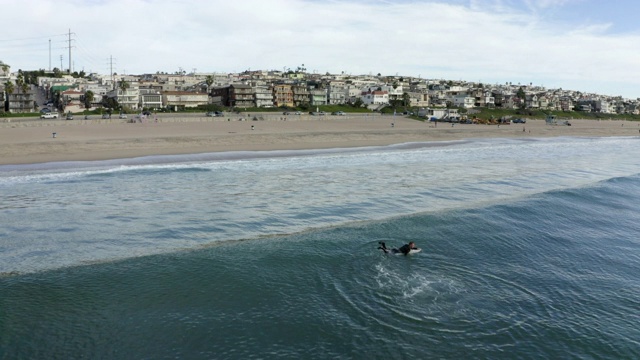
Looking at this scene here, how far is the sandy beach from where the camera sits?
44188 millimetres

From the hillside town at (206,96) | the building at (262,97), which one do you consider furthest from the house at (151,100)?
the building at (262,97)

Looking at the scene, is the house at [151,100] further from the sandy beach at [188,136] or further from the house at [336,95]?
the house at [336,95]

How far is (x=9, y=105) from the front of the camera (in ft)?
309

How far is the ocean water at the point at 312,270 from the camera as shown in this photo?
1195 cm

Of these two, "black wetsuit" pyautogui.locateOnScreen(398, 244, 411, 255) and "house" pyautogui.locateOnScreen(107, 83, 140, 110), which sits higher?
"house" pyautogui.locateOnScreen(107, 83, 140, 110)

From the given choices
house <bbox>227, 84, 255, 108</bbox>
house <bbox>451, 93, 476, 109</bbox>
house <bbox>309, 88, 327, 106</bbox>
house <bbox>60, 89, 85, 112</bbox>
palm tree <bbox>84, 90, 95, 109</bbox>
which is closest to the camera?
palm tree <bbox>84, 90, 95, 109</bbox>

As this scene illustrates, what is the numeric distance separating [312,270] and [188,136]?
139 feet

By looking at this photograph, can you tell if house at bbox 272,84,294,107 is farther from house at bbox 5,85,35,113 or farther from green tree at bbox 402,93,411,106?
house at bbox 5,85,35,113

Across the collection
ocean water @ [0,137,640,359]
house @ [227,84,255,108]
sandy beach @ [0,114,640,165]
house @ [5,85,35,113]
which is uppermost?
house @ [227,84,255,108]

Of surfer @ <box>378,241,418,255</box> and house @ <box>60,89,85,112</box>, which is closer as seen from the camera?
surfer @ <box>378,241,418,255</box>

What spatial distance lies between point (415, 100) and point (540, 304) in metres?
133

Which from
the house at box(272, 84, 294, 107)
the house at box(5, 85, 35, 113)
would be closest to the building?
the house at box(272, 84, 294, 107)

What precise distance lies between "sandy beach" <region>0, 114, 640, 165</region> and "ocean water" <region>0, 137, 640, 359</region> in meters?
13.7

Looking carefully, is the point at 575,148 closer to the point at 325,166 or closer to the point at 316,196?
the point at 325,166
